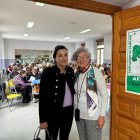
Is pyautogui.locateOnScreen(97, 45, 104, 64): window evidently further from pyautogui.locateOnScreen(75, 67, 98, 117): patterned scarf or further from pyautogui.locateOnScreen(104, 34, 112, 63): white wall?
pyautogui.locateOnScreen(75, 67, 98, 117): patterned scarf

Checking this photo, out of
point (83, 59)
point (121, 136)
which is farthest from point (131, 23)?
point (121, 136)

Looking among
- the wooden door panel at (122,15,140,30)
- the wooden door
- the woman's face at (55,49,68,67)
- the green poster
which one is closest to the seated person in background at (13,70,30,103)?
the wooden door

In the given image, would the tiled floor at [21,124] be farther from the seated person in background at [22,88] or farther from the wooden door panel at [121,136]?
the wooden door panel at [121,136]

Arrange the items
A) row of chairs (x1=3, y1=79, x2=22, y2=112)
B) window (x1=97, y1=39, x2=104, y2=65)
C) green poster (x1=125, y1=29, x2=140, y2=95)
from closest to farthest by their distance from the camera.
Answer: green poster (x1=125, y1=29, x2=140, y2=95)
row of chairs (x1=3, y1=79, x2=22, y2=112)
window (x1=97, y1=39, x2=104, y2=65)

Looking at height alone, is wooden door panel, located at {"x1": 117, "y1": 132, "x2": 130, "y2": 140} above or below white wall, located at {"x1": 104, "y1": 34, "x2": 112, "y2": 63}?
below

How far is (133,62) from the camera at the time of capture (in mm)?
2021

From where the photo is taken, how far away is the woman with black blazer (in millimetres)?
1799

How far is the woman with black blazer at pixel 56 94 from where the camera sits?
1799mm

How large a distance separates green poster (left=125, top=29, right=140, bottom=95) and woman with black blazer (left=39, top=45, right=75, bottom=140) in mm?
770

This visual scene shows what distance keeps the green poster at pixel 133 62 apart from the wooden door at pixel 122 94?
2.7 inches

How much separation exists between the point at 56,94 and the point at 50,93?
0.07 metres

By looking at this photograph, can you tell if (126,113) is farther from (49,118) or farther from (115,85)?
(49,118)

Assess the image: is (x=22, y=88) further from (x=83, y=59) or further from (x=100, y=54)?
(x=100, y=54)

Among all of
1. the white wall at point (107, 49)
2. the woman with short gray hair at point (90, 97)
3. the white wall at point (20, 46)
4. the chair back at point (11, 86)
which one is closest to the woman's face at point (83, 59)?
the woman with short gray hair at point (90, 97)
